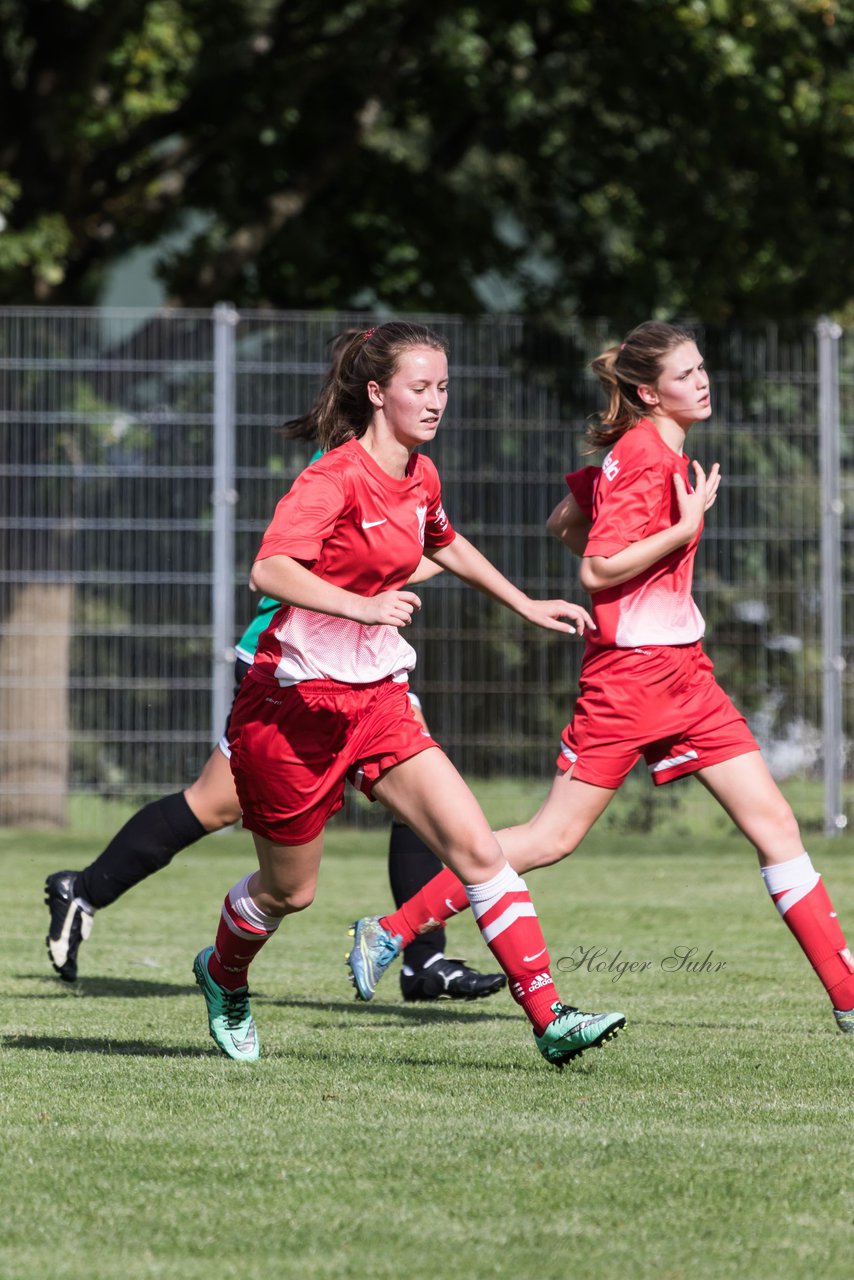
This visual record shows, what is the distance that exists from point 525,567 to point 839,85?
15.3ft

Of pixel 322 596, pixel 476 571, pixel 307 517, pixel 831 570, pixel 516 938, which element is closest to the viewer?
pixel 322 596

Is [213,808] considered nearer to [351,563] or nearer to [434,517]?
[434,517]

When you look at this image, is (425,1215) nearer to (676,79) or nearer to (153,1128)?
(153,1128)

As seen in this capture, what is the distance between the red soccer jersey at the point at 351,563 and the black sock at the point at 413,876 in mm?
1814

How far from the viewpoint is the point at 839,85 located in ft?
48.2

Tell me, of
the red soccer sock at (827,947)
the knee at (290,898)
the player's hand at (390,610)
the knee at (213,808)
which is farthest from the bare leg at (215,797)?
the player's hand at (390,610)

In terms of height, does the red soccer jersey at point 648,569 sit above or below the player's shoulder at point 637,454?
below

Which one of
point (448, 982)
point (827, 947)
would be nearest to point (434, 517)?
point (827, 947)

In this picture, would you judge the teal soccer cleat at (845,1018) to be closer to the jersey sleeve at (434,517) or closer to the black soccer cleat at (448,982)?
the black soccer cleat at (448,982)

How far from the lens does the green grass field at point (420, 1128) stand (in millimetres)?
3301

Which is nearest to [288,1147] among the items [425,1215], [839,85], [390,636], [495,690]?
[425,1215]

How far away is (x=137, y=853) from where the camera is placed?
22.2 ft

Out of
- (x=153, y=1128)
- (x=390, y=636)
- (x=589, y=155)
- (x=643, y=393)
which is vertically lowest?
(x=153, y=1128)

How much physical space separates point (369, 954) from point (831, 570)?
26.6 ft
